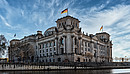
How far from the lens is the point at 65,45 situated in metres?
88.7

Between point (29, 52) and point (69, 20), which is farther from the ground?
point (69, 20)

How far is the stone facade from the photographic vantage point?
290 ft

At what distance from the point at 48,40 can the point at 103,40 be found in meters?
54.3

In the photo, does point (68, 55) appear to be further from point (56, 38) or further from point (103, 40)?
point (103, 40)

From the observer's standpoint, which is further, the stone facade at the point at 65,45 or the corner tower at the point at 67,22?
the corner tower at the point at 67,22

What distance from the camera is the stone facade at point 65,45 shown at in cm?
8850

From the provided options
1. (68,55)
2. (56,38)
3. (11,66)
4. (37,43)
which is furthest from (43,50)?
(11,66)

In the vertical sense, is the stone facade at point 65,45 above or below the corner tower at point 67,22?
below

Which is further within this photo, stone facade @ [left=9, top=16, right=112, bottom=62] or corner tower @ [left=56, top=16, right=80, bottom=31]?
corner tower @ [left=56, top=16, right=80, bottom=31]

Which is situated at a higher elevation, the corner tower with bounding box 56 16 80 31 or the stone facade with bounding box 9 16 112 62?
the corner tower with bounding box 56 16 80 31

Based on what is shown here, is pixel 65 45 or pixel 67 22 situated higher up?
pixel 67 22

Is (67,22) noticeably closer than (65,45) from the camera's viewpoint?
No

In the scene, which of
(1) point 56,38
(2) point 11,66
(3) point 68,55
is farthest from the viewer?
(1) point 56,38

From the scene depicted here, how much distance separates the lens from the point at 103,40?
134 metres
